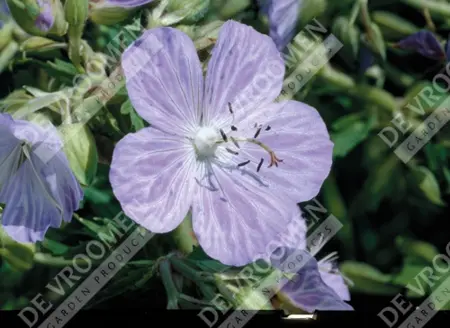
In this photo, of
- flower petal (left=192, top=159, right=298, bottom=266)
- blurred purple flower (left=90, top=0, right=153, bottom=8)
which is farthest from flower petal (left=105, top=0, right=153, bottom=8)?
flower petal (left=192, top=159, right=298, bottom=266)

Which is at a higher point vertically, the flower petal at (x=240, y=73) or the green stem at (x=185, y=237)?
the flower petal at (x=240, y=73)

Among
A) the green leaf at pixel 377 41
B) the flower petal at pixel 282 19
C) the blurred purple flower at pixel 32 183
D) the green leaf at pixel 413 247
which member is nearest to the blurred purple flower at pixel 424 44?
the green leaf at pixel 377 41

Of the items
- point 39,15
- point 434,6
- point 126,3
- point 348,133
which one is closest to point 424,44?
point 434,6

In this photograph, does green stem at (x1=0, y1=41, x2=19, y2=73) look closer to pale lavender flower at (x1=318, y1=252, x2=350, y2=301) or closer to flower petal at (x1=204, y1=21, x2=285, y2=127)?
flower petal at (x1=204, y1=21, x2=285, y2=127)

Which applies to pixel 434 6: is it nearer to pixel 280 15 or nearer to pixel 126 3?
pixel 280 15

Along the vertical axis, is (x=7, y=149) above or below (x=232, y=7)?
below

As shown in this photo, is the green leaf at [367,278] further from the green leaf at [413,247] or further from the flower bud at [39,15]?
the flower bud at [39,15]

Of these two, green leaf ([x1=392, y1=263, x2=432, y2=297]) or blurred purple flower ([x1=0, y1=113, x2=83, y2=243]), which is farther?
green leaf ([x1=392, y1=263, x2=432, y2=297])
